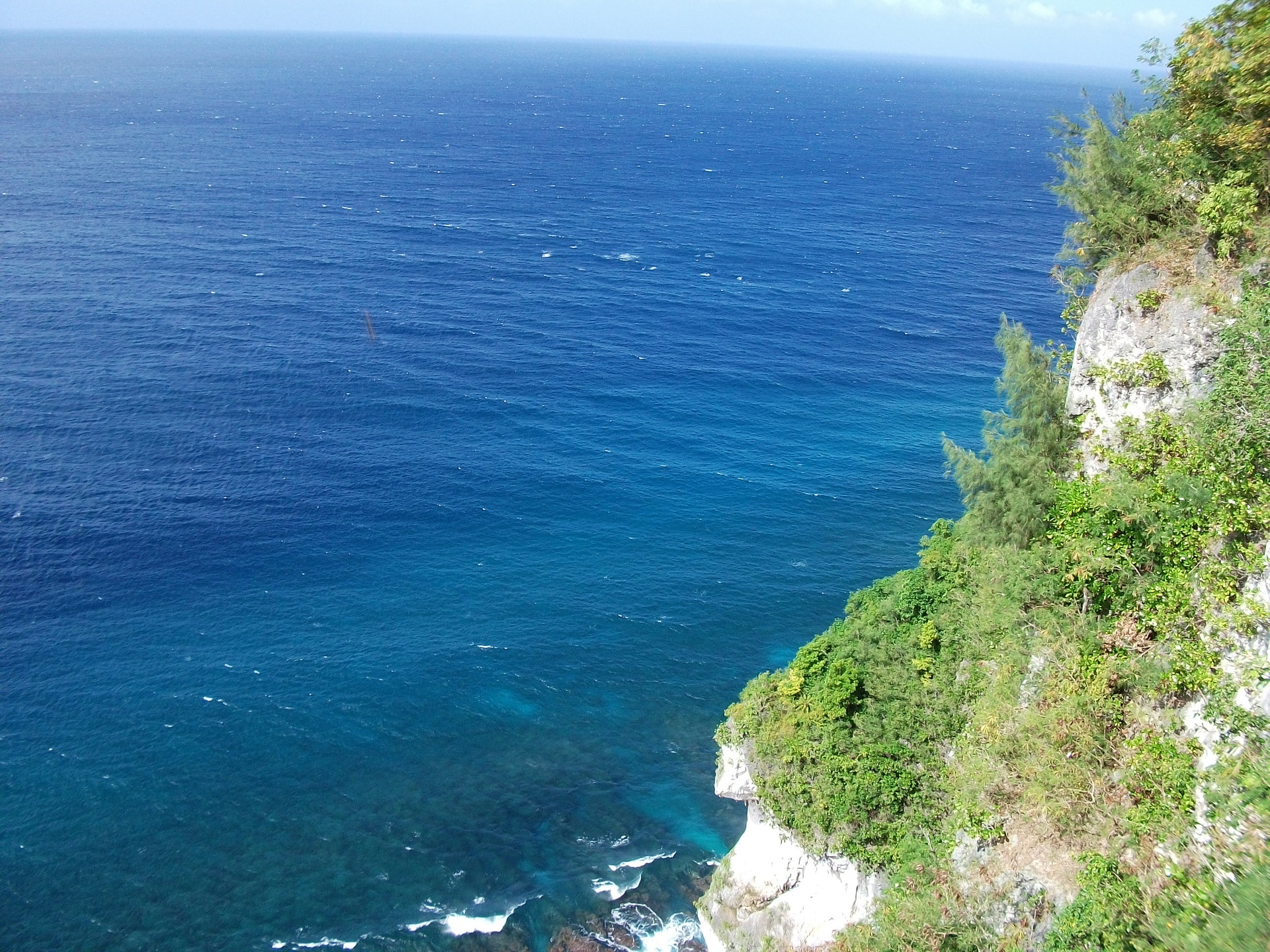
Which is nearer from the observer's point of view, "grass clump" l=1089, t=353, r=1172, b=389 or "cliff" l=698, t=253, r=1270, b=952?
"cliff" l=698, t=253, r=1270, b=952

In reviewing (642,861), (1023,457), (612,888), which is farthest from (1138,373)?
A: (612,888)

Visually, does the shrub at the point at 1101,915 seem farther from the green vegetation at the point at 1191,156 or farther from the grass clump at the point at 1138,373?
the green vegetation at the point at 1191,156

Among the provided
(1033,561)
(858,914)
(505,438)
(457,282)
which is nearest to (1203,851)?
(1033,561)

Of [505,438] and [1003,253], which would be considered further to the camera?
[1003,253]

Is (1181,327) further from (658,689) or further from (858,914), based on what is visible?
(658,689)

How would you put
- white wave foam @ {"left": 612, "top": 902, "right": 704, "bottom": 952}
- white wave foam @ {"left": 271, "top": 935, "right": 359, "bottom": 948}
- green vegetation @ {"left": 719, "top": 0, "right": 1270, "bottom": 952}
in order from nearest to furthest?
green vegetation @ {"left": 719, "top": 0, "right": 1270, "bottom": 952}
white wave foam @ {"left": 271, "top": 935, "right": 359, "bottom": 948}
white wave foam @ {"left": 612, "top": 902, "right": 704, "bottom": 952}

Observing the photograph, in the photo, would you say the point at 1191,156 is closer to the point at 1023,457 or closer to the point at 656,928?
the point at 1023,457

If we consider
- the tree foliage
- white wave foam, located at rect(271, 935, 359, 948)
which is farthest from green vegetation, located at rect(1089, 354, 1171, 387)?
white wave foam, located at rect(271, 935, 359, 948)

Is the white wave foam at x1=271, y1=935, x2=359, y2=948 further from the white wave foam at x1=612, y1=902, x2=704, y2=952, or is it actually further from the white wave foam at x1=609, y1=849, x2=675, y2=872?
the white wave foam at x1=609, y1=849, x2=675, y2=872
